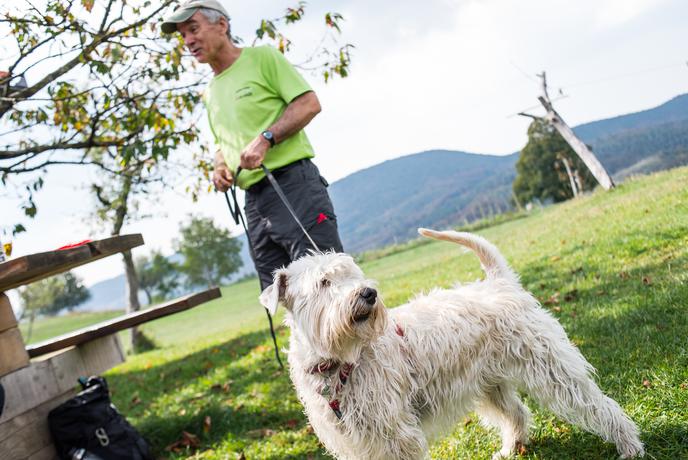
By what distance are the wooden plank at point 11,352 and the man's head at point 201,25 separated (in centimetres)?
277

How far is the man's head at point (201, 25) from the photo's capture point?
3.50 metres

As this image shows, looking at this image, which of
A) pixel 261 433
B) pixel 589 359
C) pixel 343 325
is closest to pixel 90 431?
pixel 261 433

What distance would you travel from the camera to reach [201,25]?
354 cm

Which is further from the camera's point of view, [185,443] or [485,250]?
[185,443]

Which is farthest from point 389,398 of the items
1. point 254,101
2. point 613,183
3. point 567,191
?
point 567,191

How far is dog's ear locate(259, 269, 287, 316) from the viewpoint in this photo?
2.83m

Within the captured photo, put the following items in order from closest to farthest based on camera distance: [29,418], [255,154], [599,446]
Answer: [599,446], [255,154], [29,418]

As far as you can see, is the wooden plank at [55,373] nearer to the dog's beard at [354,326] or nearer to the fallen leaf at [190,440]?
the fallen leaf at [190,440]

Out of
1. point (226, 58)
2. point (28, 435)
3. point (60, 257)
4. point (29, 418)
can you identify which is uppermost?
point (226, 58)

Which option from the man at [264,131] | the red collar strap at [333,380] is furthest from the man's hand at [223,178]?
the red collar strap at [333,380]

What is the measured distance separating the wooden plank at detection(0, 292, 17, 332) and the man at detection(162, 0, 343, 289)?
2151 millimetres

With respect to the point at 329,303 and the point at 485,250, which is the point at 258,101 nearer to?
the point at 329,303

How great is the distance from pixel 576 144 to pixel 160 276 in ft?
267

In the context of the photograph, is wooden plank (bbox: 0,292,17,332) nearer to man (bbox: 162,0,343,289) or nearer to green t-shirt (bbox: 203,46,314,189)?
man (bbox: 162,0,343,289)
